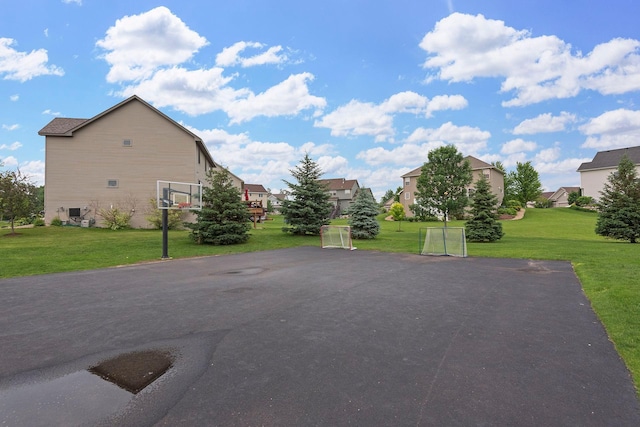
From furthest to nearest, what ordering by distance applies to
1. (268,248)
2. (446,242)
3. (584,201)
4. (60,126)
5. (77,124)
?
(584,201), (77,124), (60,126), (268,248), (446,242)

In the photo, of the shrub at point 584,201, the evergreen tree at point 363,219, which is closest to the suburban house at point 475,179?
the shrub at point 584,201

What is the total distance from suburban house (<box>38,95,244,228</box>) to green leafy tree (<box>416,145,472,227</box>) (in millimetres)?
16270

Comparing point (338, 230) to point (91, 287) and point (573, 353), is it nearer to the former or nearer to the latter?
point (91, 287)

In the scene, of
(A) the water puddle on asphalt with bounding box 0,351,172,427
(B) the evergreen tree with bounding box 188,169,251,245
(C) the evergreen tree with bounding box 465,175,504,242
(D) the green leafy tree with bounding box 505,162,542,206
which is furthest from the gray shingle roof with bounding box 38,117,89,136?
(D) the green leafy tree with bounding box 505,162,542,206

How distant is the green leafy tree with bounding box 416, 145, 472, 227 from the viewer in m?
26.0

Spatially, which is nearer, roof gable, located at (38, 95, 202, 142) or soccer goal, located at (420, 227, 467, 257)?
soccer goal, located at (420, 227, 467, 257)

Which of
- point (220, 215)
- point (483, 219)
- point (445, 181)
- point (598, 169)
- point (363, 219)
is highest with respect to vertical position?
point (598, 169)

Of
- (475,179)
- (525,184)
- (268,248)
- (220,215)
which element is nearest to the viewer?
(268,248)

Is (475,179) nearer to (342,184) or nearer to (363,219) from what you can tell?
(363,219)

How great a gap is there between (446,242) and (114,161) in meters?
23.9

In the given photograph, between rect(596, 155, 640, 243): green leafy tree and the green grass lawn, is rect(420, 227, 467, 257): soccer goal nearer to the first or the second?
the green grass lawn

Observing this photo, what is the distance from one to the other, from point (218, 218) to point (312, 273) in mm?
10169

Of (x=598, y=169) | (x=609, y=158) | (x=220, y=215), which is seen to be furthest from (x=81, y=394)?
(x=609, y=158)

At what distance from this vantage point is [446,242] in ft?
50.7
